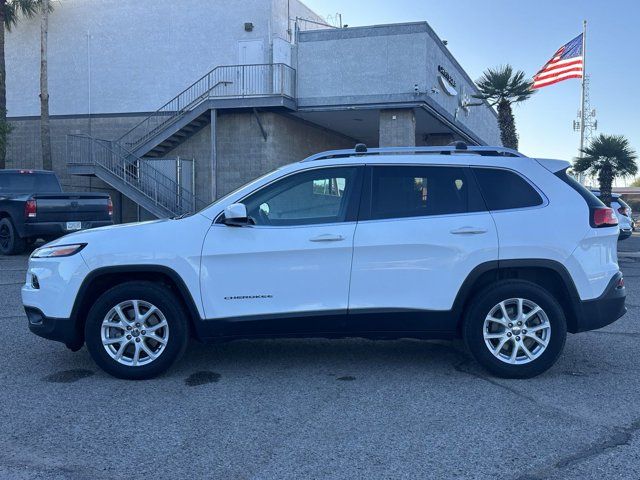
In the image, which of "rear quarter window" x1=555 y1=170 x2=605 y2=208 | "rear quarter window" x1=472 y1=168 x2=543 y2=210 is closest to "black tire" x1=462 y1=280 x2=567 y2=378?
"rear quarter window" x1=472 y1=168 x2=543 y2=210

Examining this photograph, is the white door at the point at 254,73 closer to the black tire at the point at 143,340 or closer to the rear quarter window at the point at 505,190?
the rear quarter window at the point at 505,190

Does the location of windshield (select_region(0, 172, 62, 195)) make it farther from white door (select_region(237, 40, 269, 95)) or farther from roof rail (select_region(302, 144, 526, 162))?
roof rail (select_region(302, 144, 526, 162))

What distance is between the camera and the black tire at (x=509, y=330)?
192 inches

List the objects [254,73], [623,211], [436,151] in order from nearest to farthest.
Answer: [436,151] → [623,211] → [254,73]

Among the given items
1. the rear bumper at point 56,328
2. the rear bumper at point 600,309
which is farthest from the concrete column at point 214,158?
the rear bumper at point 600,309

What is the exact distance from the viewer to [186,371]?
5219mm

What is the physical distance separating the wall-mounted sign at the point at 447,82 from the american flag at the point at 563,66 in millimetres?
5142

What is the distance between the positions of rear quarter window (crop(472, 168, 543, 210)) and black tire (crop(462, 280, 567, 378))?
63 centimetres

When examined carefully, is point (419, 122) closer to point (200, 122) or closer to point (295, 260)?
point (200, 122)

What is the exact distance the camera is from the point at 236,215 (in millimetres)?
4734

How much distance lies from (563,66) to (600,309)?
81.1 feet

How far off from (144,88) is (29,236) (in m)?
11.9

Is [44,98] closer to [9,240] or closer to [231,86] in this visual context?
[231,86]

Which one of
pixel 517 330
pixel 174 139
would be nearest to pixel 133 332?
pixel 517 330
